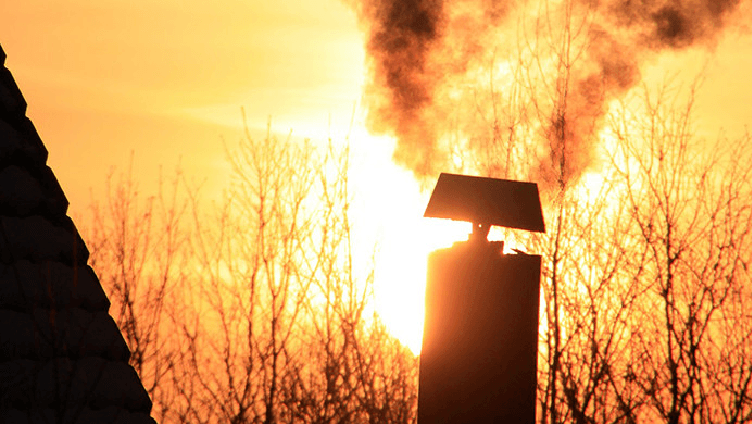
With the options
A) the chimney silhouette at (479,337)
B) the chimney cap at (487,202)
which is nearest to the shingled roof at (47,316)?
the chimney silhouette at (479,337)

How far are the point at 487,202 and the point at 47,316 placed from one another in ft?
4.62

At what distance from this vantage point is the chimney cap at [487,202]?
9.02 ft

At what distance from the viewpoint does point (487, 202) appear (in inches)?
109

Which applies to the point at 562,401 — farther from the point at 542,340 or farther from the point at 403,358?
the point at 403,358

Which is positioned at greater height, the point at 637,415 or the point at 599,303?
the point at 599,303

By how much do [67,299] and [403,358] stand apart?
27.6ft

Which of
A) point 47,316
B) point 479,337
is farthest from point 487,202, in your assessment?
point 47,316

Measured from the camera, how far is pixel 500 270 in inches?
97.5

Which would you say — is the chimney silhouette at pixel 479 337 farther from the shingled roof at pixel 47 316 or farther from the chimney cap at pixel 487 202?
the shingled roof at pixel 47 316

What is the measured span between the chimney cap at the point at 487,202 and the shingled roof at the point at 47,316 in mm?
1135

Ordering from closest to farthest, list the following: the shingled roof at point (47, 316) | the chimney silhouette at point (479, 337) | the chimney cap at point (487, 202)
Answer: the shingled roof at point (47, 316) → the chimney silhouette at point (479, 337) → the chimney cap at point (487, 202)

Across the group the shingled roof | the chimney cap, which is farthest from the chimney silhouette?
the shingled roof

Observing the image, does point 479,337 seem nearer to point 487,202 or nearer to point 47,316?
point 487,202

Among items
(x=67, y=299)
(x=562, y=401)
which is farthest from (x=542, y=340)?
(x=67, y=299)
